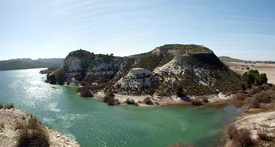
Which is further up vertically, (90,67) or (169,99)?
(90,67)

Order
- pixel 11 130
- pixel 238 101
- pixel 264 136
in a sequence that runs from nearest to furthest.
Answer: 1. pixel 11 130
2. pixel 264 136
3. pixel 238 101

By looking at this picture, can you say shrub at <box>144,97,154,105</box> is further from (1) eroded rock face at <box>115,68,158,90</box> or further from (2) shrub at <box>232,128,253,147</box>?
(2) shrub at <box>232,128,253,147</box>

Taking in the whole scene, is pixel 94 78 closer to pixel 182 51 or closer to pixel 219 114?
pixel 182 51

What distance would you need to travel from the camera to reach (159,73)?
80.2 m

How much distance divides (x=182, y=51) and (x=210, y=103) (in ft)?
157

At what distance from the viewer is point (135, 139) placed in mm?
32375

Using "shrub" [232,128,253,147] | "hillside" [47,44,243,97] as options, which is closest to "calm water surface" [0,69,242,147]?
"shrub" [232,128,253,147]

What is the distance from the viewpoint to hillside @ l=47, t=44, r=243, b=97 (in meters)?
67.1

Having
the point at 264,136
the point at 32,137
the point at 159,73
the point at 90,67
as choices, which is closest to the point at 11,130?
the point at 32,137

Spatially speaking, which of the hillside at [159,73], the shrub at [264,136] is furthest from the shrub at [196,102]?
the shrub at [264,136]

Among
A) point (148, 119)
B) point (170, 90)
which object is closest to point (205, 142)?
point (148, 119)

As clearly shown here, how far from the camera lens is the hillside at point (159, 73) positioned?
220ft

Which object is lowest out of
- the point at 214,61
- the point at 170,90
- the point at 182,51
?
the point at 170,90

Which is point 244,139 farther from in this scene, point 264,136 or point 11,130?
point 11,130
